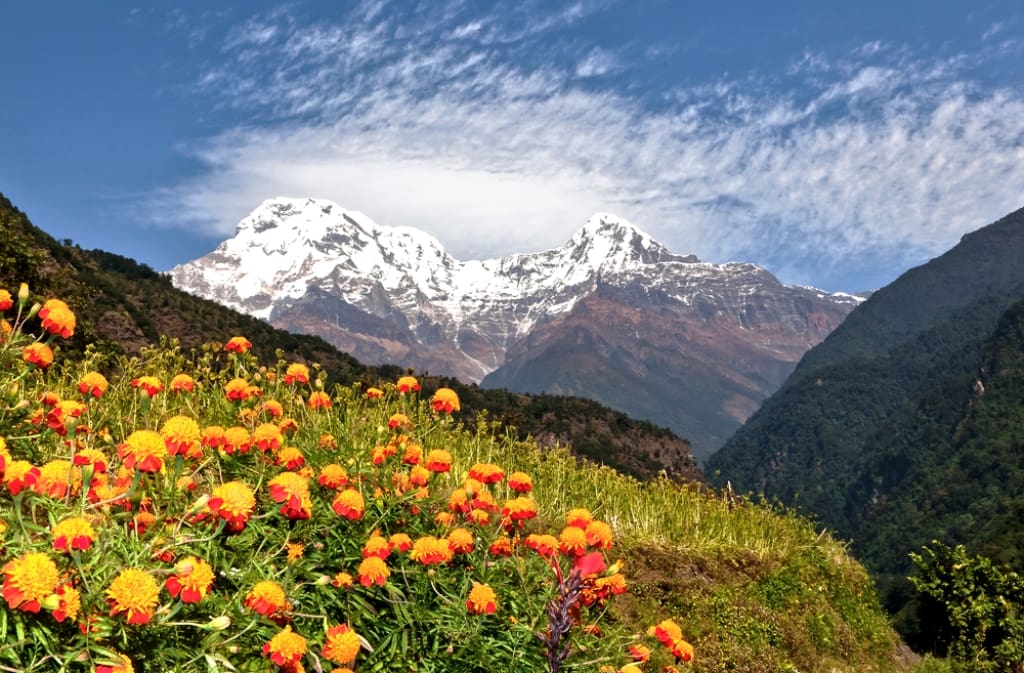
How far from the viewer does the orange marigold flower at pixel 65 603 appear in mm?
1924

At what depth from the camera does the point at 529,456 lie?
775 centimetres

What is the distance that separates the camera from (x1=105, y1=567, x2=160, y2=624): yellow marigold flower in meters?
1.99

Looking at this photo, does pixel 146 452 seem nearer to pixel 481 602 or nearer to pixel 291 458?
pixel 291 458

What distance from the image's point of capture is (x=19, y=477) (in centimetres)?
246

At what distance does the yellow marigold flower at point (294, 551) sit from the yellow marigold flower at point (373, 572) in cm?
32

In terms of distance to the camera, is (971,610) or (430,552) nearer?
(430,552)

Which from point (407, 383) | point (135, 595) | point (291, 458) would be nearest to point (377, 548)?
point (291, 458)

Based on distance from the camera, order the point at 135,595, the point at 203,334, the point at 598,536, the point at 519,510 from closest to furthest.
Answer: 1. the point at 135,595
2. the point at 598,536
3. the point at 519,510
4. the point at 203,334

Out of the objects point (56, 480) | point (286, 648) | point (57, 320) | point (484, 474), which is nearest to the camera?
point (286, 648)

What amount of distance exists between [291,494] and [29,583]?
1.11 m

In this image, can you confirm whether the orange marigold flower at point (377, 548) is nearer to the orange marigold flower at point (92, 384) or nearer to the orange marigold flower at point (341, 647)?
the orange marigold flower at point (341, 647)

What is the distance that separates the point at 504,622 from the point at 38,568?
1.93 meters

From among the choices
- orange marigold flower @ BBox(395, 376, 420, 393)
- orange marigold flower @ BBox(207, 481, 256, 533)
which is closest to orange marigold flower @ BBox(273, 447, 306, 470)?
orange marigold flower @ BBox(207, 481, 256, 533)

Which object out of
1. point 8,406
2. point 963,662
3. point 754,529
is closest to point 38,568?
point 8,406
